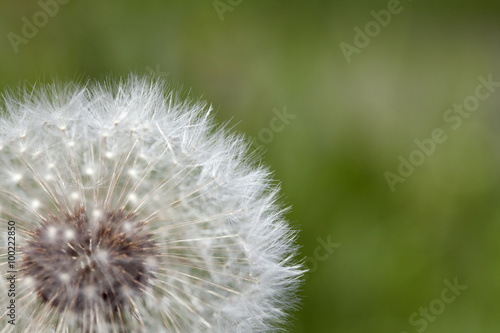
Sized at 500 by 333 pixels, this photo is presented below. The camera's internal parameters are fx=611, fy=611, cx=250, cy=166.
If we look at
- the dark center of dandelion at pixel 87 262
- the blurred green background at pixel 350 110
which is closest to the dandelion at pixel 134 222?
the dark center of dandelion at pixel 87 262

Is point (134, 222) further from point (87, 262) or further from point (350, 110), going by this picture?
point (350, 110)

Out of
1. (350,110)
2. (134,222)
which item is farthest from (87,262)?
(350,110)

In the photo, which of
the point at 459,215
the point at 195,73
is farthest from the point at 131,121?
the point at 459,215

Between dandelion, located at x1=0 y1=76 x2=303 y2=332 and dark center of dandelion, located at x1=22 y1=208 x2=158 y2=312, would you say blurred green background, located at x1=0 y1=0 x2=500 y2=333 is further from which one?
dark center of dandelion, located at x1=22 y1=208 x2=158 y2=312

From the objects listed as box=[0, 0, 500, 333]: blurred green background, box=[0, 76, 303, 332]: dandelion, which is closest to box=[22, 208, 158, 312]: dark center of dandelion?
box=[0, 76, 303, 332]: dandelion

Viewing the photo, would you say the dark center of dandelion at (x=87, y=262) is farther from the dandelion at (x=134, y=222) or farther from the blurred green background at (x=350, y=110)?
the blurred green background at (x=350, y=110)
